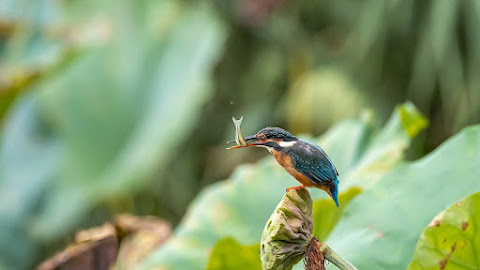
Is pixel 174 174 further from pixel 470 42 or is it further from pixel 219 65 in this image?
pixel 470 42

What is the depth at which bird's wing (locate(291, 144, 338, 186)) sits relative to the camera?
40 centimetres

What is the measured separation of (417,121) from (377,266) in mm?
297

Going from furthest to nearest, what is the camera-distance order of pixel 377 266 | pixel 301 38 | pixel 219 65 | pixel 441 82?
pixel 219 65, pixel 301 38, pixel 441 82, pixel 377 266

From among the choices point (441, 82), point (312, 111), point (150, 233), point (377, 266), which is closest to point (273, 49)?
point (312, 111)

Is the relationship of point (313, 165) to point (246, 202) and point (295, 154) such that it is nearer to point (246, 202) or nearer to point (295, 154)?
point (295, 154)

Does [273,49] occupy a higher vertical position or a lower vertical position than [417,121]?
lower

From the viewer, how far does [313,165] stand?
403 millimetres

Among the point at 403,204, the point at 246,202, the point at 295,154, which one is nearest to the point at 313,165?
the point at 295,154

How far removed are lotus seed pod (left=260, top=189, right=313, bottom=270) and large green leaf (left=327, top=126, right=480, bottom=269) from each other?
21 cm

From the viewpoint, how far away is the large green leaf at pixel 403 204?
0.62 meters

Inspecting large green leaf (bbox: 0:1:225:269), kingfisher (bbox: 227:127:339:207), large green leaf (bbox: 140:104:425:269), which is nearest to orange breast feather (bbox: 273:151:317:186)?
kingfisher (bbox: 227:127:339:207)

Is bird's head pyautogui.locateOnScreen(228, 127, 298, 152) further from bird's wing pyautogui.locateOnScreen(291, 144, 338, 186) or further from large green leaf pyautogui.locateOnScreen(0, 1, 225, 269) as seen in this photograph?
large green leaf pyautogui.locateOnScreen(0, 1, 225, 269)

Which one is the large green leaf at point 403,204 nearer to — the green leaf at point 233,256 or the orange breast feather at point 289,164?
the green leaf at point 233,256

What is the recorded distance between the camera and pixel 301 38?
3.17 m
